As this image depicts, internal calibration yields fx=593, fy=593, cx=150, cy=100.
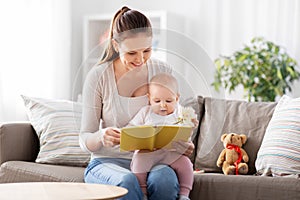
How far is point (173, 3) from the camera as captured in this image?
4.67m

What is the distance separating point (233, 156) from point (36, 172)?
0.90 m

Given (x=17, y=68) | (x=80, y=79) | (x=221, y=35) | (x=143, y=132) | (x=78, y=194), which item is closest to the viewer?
(x=78, y=194)

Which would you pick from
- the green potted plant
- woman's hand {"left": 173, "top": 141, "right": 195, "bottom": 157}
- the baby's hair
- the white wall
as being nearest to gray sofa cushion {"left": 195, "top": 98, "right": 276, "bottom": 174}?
woman's hand {"left": 173, "top": 141, "right": 195, "bottom": 157}

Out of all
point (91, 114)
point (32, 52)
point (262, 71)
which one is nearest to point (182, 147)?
point (91, 114)

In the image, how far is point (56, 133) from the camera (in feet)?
9.64

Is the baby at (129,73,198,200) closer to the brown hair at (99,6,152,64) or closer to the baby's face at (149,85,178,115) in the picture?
the baby's face at (149,85,178,115)

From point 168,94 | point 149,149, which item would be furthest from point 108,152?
point 168,94

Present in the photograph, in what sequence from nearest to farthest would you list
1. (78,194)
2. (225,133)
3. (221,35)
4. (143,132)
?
1. (78,194)
2. (143,132)
3. (225,133)
4. (221,35)

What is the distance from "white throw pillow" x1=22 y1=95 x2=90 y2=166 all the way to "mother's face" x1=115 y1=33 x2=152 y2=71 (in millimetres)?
853

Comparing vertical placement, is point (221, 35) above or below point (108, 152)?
above

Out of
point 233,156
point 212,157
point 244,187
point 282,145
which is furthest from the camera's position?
point 212,157

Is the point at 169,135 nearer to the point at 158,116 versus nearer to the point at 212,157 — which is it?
the point at 158,116

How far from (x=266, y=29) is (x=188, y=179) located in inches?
91.7

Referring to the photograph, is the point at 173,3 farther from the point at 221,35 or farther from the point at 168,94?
the point at 168,94
